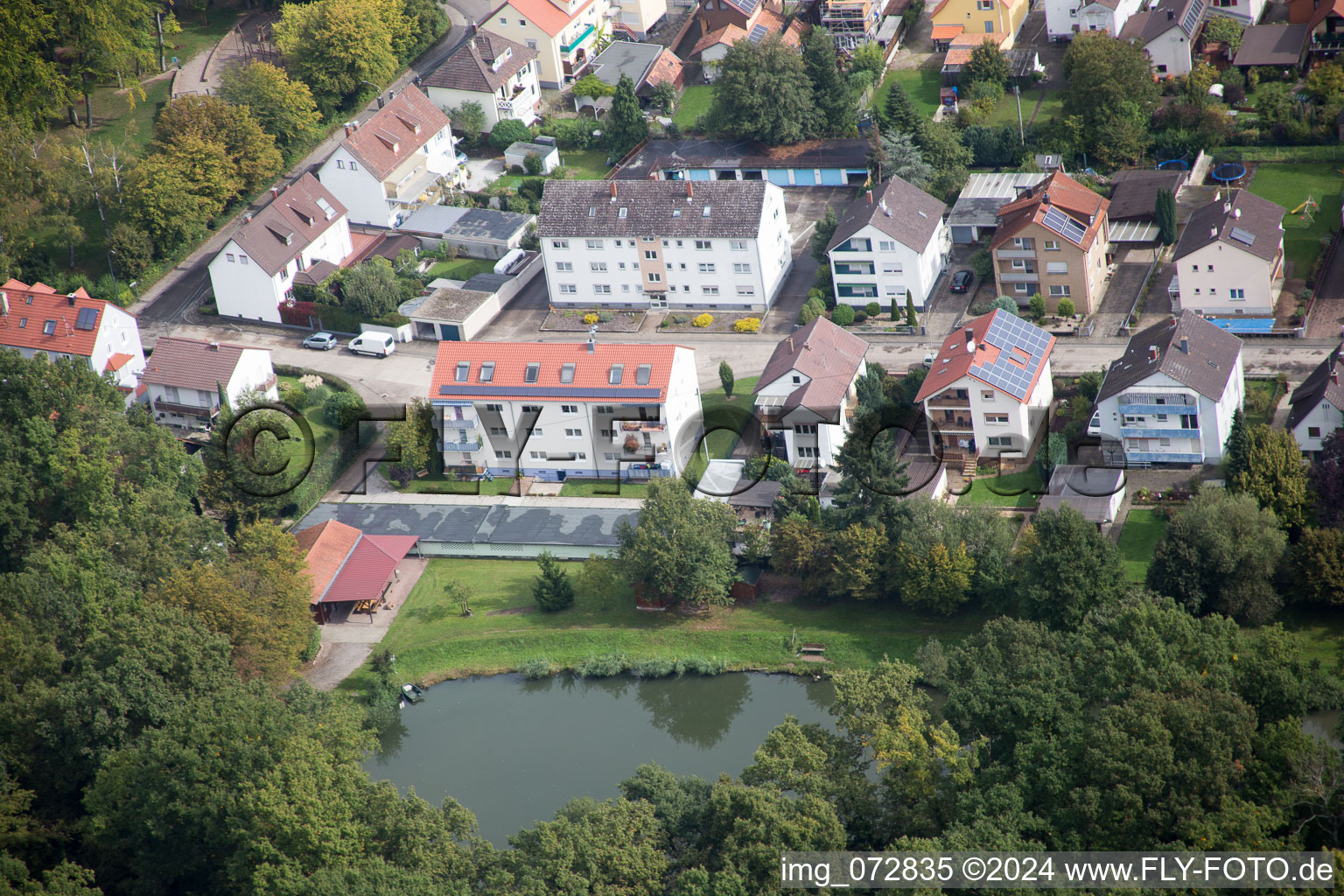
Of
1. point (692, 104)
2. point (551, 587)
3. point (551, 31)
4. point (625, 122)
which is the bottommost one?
point (551, 587)

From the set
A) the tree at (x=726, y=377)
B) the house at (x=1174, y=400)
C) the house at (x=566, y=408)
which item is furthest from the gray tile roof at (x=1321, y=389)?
the house at (x=566, y=408)

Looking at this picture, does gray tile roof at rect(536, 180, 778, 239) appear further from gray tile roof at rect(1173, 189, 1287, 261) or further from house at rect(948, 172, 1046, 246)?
gray tile roof at rect(1173, 189, 1287, 261)

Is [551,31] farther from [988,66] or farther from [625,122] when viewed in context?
[988,66]

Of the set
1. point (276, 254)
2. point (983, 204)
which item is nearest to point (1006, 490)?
point (983, 204)

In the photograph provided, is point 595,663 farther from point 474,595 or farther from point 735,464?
point 735,464

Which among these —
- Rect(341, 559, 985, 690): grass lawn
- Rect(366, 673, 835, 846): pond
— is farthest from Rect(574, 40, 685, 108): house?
Rect(366, 673, 835, 846): pond

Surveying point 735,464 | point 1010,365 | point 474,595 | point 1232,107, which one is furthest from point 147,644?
point 1232,107

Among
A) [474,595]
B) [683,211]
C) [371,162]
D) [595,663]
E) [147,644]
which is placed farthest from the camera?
[371,162]
